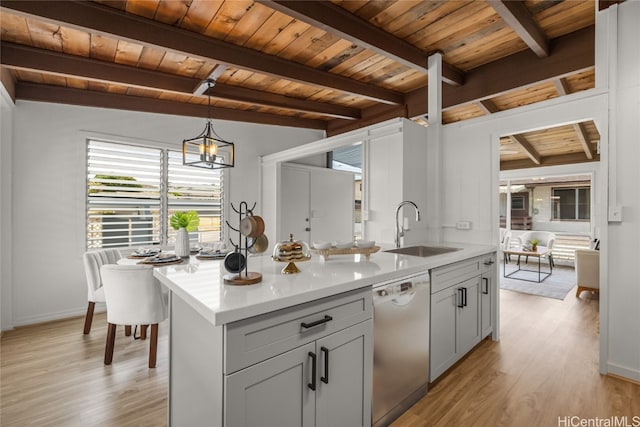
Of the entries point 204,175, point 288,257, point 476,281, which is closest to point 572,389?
point 476,281

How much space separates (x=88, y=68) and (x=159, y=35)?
1.10 meters

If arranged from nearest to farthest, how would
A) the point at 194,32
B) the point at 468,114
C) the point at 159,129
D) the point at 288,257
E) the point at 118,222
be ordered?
the point at 288,257 < the point at 194,32 < the point at 118,222 < the point at 159,129 < the point at 468,114

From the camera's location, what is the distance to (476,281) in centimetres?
269

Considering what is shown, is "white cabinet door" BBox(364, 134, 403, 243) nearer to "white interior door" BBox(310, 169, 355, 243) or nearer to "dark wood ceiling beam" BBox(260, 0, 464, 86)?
"dark wood ceiling beam" BBox(260, 0, 464, 86)

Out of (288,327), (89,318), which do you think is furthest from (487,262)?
(89,318)

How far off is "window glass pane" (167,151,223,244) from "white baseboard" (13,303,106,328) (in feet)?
4.05

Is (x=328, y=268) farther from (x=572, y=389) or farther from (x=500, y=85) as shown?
(x=500, y=85)

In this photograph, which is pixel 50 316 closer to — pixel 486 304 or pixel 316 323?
pixel 316 323

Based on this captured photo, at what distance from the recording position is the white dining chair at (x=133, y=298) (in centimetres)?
240

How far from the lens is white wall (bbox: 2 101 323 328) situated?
336 cm

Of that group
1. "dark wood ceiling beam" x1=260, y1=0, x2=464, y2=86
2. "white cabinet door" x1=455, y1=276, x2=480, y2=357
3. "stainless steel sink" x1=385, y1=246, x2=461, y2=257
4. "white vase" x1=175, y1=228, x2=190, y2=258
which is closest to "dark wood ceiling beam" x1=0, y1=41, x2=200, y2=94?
"white vase" x1=175, y1=228, x2=190, y2=258

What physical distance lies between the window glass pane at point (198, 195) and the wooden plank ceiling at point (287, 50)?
82cm

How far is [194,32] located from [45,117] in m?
2.26

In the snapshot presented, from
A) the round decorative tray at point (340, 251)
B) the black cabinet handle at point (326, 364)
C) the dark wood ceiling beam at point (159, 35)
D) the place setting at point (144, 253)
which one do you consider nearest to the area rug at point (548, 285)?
the round decorative tray at point (340, 251)
